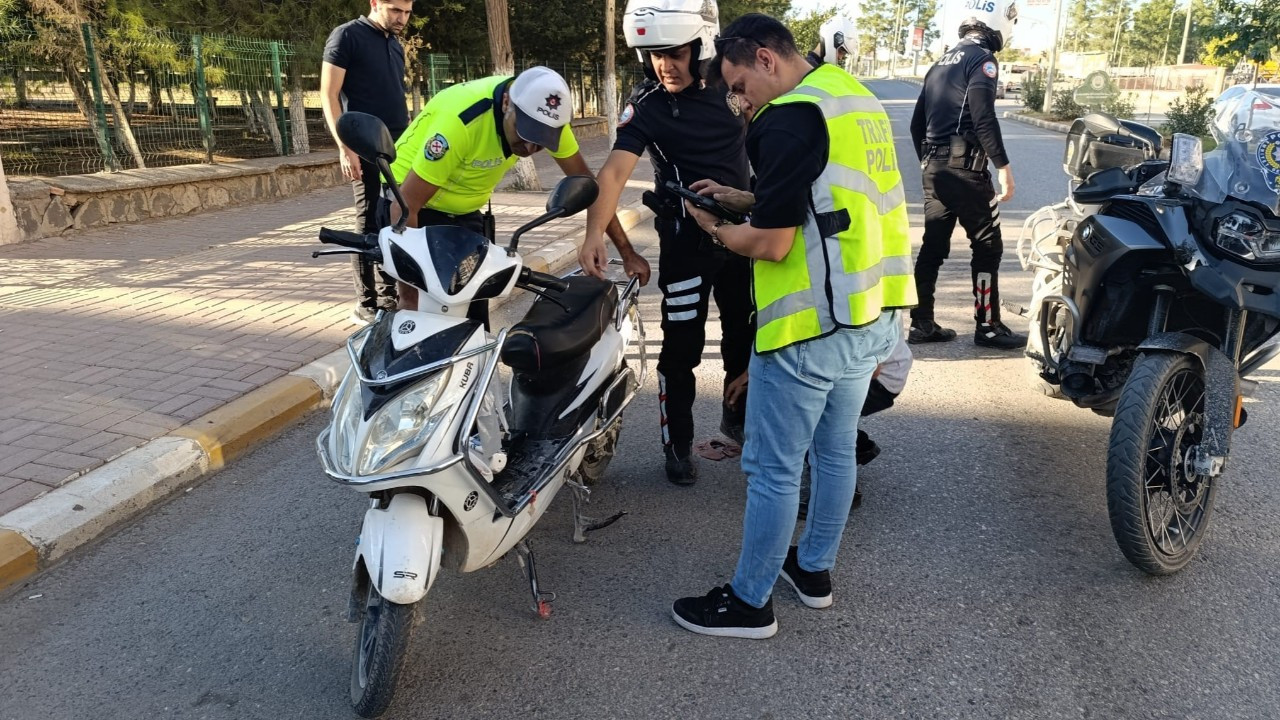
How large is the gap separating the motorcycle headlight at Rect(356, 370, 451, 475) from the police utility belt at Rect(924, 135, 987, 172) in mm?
3945

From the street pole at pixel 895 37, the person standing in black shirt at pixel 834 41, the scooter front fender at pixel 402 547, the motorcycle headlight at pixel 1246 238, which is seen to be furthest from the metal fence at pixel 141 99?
the street pole at pixel 895 37

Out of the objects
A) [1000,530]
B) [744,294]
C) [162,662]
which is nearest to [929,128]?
[744,294]

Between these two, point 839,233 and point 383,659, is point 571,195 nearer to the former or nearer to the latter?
point 839,233

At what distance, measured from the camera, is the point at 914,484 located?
3.90 metres

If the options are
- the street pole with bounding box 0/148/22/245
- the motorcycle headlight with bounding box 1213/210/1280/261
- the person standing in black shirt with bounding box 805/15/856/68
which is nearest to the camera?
the motorcycle headlight with bounding box 1213/210/1280/261

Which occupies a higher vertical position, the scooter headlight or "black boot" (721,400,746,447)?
the scooter headlight

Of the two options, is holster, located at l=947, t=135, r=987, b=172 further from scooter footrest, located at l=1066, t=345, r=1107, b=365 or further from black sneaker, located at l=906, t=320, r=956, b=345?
scooter footrest, located at l=1066, t=345, r=1107, b=365

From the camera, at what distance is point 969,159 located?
5340 mm

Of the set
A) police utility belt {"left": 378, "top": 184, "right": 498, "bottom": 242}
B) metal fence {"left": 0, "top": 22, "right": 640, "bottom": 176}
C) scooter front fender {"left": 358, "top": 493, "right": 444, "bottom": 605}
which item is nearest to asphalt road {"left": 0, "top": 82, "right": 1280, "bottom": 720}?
scooter front fender {"left": 358, "top": 493, "right": 444, "bottom": 605}

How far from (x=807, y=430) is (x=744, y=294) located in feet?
4.59

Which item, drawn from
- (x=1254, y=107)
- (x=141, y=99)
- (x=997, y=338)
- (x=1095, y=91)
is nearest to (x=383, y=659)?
(x=1254, y=107)

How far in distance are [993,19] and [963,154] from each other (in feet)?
2.52

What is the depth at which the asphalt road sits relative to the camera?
102 inches

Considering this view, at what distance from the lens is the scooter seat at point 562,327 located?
303 cm
